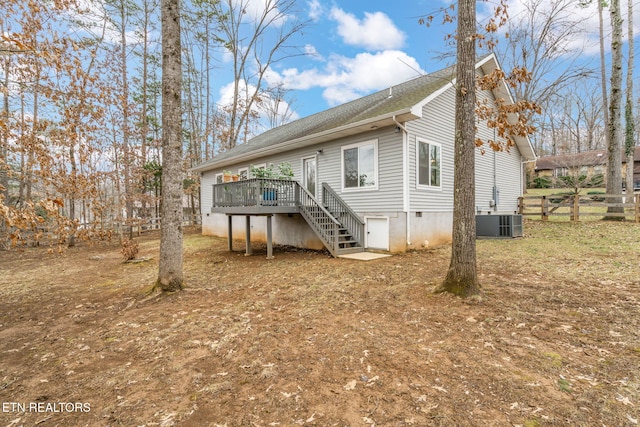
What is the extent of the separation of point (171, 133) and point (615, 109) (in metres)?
17.0

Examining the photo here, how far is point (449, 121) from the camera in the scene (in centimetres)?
1023

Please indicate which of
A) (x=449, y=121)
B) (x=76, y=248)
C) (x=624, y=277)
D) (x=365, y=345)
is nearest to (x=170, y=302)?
(x=365, y=345)

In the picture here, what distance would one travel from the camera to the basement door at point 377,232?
8.98m

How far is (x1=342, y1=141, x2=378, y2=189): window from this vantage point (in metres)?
9.27

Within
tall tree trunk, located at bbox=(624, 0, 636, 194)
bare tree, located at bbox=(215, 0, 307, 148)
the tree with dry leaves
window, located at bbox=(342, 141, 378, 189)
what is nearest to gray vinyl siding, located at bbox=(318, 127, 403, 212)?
window, located at bbox=(342, 141, 378, 189)

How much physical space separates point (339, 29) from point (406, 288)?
16167 millimetres

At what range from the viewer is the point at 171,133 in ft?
17.9

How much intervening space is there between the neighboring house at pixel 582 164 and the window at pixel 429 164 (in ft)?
66.3

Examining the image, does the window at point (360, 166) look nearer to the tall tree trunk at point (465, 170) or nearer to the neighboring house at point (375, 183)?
the neighboring house at point (375, 183)

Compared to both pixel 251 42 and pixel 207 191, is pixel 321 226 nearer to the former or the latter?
pixel 207 191

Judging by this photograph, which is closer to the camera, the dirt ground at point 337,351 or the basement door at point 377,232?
the dirt ground at point 337,351

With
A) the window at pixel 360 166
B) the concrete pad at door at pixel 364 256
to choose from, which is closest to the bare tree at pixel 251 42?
the window at pixel 360 166

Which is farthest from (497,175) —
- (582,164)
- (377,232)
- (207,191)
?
(582,164)

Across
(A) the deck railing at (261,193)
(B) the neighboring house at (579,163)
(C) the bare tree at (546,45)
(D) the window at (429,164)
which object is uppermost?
(C) the bare tree at (546,45)
